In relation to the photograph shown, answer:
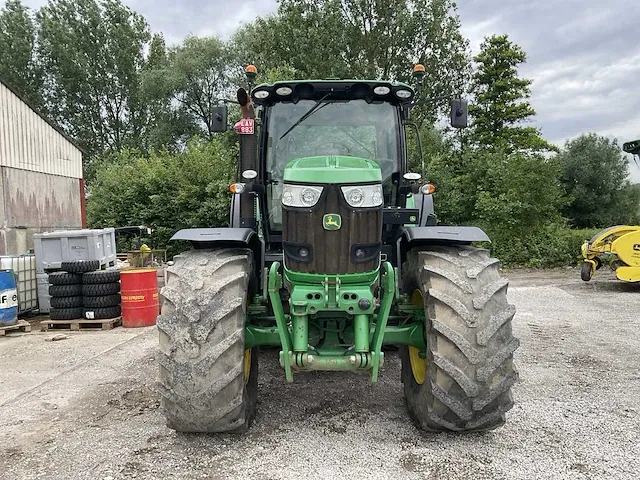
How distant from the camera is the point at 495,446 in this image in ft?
11.7

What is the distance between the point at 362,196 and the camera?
10.7 feet

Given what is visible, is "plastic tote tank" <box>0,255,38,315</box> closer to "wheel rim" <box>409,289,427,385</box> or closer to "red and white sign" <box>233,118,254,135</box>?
"red and white sign" <box>233,118,254,135</box>

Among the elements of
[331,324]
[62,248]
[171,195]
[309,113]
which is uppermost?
[309,113]

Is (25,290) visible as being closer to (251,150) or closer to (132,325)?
(132,325)

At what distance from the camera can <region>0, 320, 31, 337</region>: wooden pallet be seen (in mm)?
8031

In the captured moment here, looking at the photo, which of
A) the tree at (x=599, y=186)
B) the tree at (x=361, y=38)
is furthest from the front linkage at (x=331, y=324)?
the tree at (x=599, y=186)

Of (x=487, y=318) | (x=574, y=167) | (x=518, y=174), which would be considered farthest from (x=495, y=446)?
(x=574, y=167)

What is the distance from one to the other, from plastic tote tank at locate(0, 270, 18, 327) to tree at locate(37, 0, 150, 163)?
26441 mm

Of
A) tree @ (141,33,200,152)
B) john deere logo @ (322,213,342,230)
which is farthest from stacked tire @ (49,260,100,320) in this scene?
tree @ (141,33,200,152)

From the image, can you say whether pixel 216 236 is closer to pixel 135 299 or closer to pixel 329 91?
pixel 329 91

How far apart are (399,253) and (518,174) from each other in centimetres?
1347

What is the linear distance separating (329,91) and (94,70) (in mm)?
33345

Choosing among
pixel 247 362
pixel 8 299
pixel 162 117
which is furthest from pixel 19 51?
pixel 247 362

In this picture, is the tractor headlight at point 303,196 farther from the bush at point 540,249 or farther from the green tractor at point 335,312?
the bush at point 540,249
